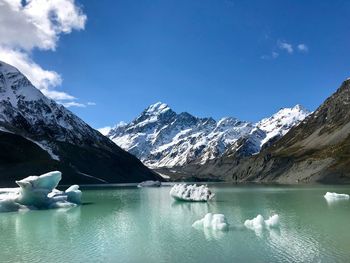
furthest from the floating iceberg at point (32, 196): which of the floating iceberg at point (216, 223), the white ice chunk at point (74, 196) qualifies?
the floating iceberg at point (216, 223)

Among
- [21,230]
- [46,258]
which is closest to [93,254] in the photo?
[46,258]

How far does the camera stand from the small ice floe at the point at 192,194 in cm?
8656

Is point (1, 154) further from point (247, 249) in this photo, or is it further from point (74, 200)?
point (247, 249)

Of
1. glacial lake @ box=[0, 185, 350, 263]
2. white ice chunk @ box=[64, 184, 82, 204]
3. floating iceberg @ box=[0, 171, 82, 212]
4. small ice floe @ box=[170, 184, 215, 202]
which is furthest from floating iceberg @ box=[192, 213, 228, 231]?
white ice chunk @ box=[64, 184, 82, 204]

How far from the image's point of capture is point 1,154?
196 metres

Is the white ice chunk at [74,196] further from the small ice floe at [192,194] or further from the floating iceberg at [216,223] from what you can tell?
the floating iceberg at [216,223]

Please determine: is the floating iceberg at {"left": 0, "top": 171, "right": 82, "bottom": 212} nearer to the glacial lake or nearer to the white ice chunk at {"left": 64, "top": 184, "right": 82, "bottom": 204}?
the white ice chunk at {"left": 64, "top": 184, "right": 82, "bottom": 204}

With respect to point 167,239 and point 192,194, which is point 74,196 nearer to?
point 192,194

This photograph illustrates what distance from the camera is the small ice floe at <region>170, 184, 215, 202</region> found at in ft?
284

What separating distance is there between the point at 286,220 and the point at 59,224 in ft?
91.5

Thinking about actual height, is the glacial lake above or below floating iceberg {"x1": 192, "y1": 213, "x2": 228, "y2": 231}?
below

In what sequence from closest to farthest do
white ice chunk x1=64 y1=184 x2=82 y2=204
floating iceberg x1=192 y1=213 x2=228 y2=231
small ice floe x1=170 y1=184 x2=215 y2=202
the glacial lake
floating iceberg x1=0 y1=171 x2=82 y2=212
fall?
the glacial lake, floating iceberg x1=192 y1=213 x2=228 y2=231, floating iceberg x1=0 y1=171 x2=82 y2=212, white ice chunk x1=64 y1=184 x2=82 y2=204, small ice floe x1=170 y1=184 x2=215 y2=202

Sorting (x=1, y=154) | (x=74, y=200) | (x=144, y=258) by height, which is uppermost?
(x=1, y=154)

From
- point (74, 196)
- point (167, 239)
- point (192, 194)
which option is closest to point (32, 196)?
point (74, 196)
